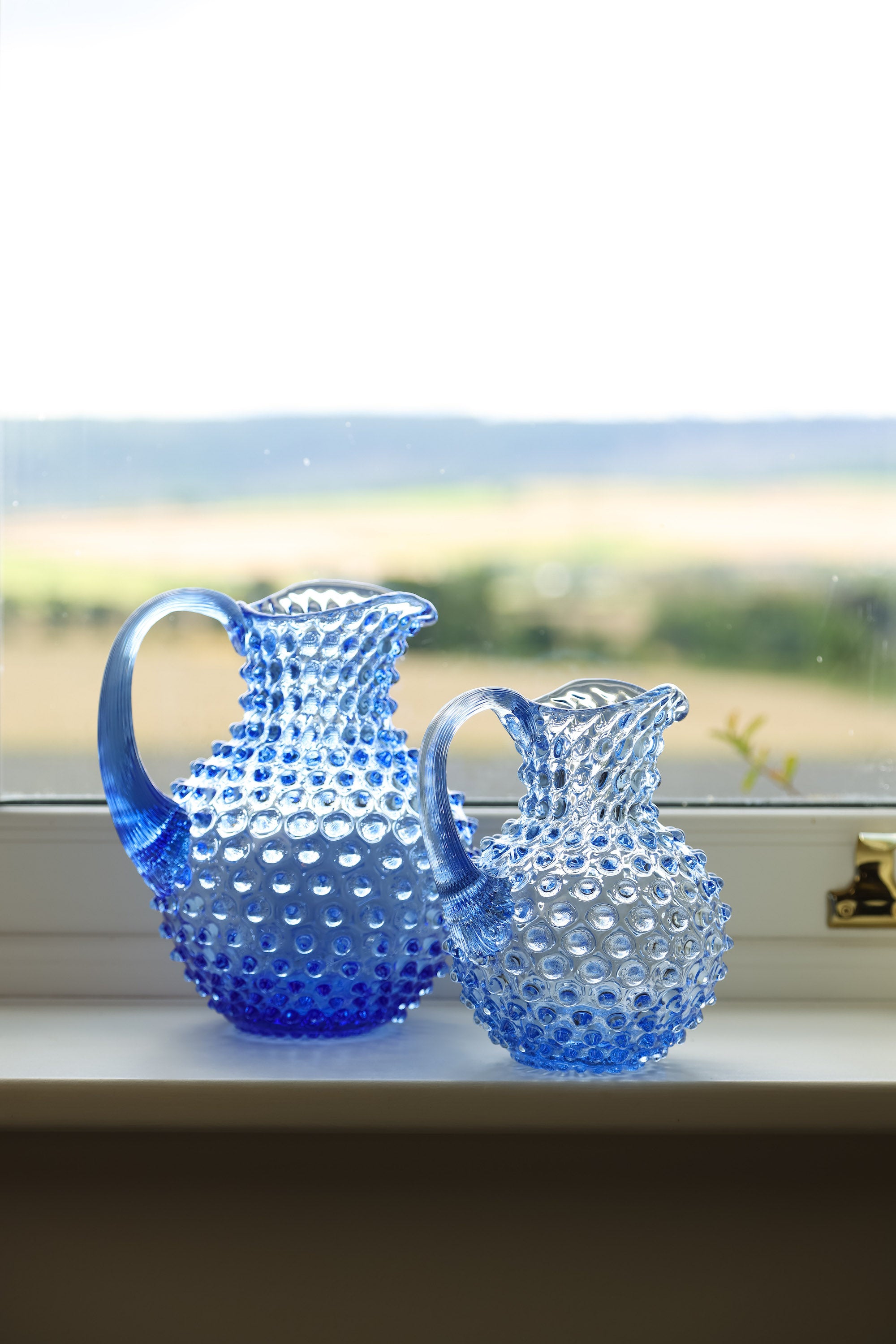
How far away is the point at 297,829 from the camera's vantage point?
2.09 feet

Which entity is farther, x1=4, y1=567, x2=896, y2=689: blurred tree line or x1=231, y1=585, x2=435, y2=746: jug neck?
x1=4, y1=567, x2=896, y2=689: blurred tree line

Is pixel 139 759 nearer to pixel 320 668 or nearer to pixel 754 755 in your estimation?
pixel 320 668

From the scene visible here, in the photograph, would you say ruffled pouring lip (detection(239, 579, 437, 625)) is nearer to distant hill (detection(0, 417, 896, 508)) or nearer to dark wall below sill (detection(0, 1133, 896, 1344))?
distant hill (detection(0, 417, 896, 508))

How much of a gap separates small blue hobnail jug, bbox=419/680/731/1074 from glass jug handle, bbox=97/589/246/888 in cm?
14

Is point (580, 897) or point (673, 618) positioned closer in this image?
point (580, 897)

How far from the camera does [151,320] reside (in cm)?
91

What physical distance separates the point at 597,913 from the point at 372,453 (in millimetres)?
431

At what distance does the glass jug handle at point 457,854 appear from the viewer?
0.61m

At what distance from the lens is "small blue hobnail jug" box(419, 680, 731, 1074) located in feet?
1.94

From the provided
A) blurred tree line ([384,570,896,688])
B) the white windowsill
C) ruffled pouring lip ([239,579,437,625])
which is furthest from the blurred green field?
the white windowsill

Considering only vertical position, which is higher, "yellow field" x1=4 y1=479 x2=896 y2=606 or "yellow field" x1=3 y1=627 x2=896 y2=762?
"yellow field" x1=4 y1=479 x2=896 y2=606

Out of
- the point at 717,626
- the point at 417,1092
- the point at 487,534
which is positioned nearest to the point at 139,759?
the point at 417,1092

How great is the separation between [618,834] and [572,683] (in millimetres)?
107

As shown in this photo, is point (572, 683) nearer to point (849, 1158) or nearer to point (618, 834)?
point (618, 834)
